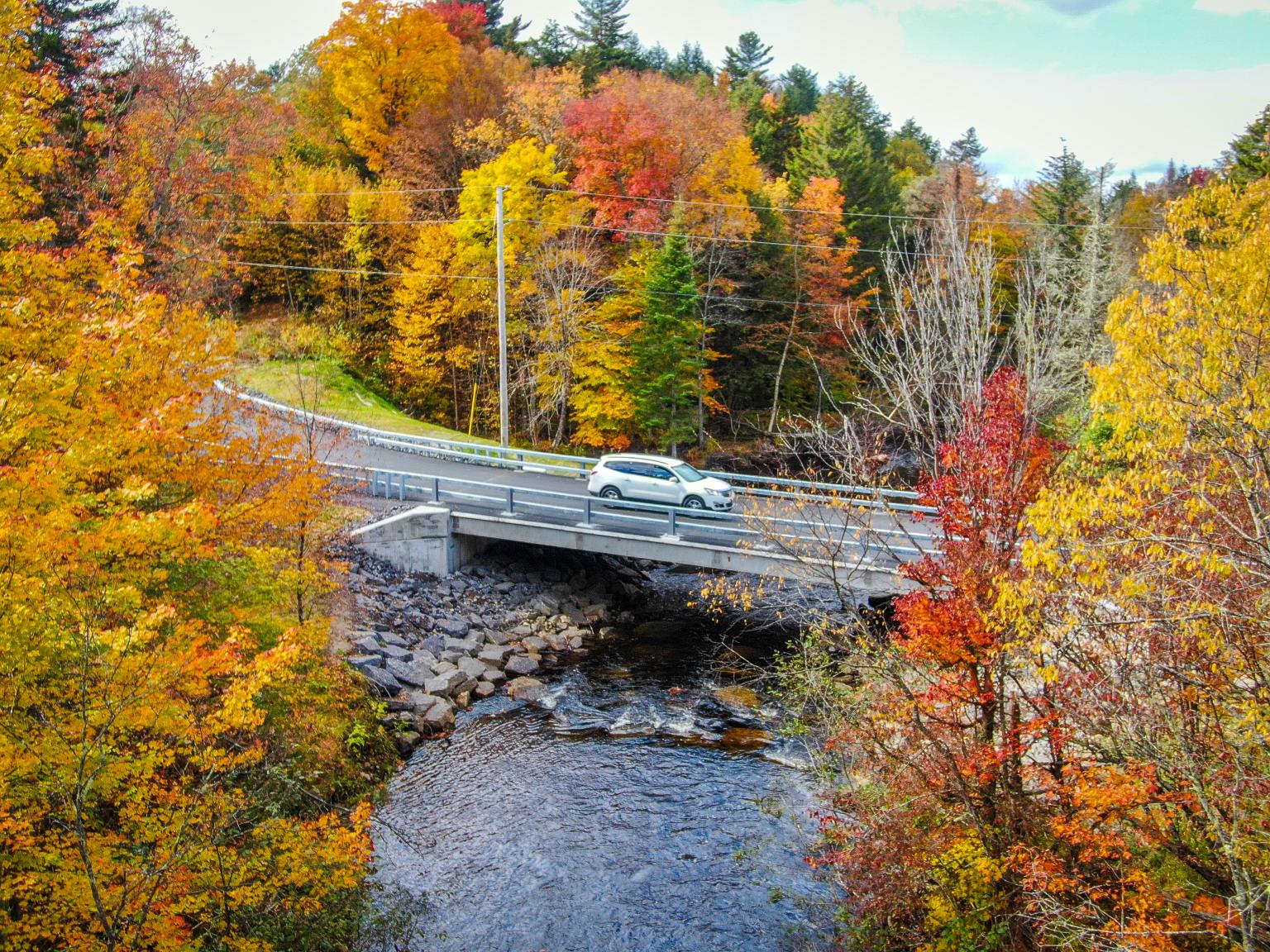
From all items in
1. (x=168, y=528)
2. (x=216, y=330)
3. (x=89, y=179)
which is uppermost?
(x=89, y=179)

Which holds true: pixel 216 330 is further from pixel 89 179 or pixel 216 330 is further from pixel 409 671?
pixel 89 179

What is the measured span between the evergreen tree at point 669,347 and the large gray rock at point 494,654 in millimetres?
14638

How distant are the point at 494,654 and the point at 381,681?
3.29 m

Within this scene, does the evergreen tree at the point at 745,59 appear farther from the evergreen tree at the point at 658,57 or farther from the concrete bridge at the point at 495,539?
the concrete bridge at the point at 495,539

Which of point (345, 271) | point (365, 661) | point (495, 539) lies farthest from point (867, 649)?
point (345, 271)

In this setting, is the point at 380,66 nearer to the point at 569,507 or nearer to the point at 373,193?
the point at 373,193

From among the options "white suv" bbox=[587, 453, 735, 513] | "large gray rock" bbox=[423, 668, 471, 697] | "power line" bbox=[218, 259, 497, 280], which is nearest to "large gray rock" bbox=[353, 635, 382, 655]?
"large gray rock" bbox=[423, 668, 471, 697]

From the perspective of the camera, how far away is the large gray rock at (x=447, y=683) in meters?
17.0

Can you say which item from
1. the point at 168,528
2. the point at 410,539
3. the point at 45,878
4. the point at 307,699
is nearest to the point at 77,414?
the point at 168,528

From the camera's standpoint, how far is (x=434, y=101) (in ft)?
131

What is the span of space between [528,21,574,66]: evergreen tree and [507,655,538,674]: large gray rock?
43795mm

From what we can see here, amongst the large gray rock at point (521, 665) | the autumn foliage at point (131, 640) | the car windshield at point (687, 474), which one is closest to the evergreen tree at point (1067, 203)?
the car windshield at point (687, 474)

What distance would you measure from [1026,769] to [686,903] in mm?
4660

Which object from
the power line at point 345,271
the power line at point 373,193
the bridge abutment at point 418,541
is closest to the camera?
the bridge abutment at point 418,541
